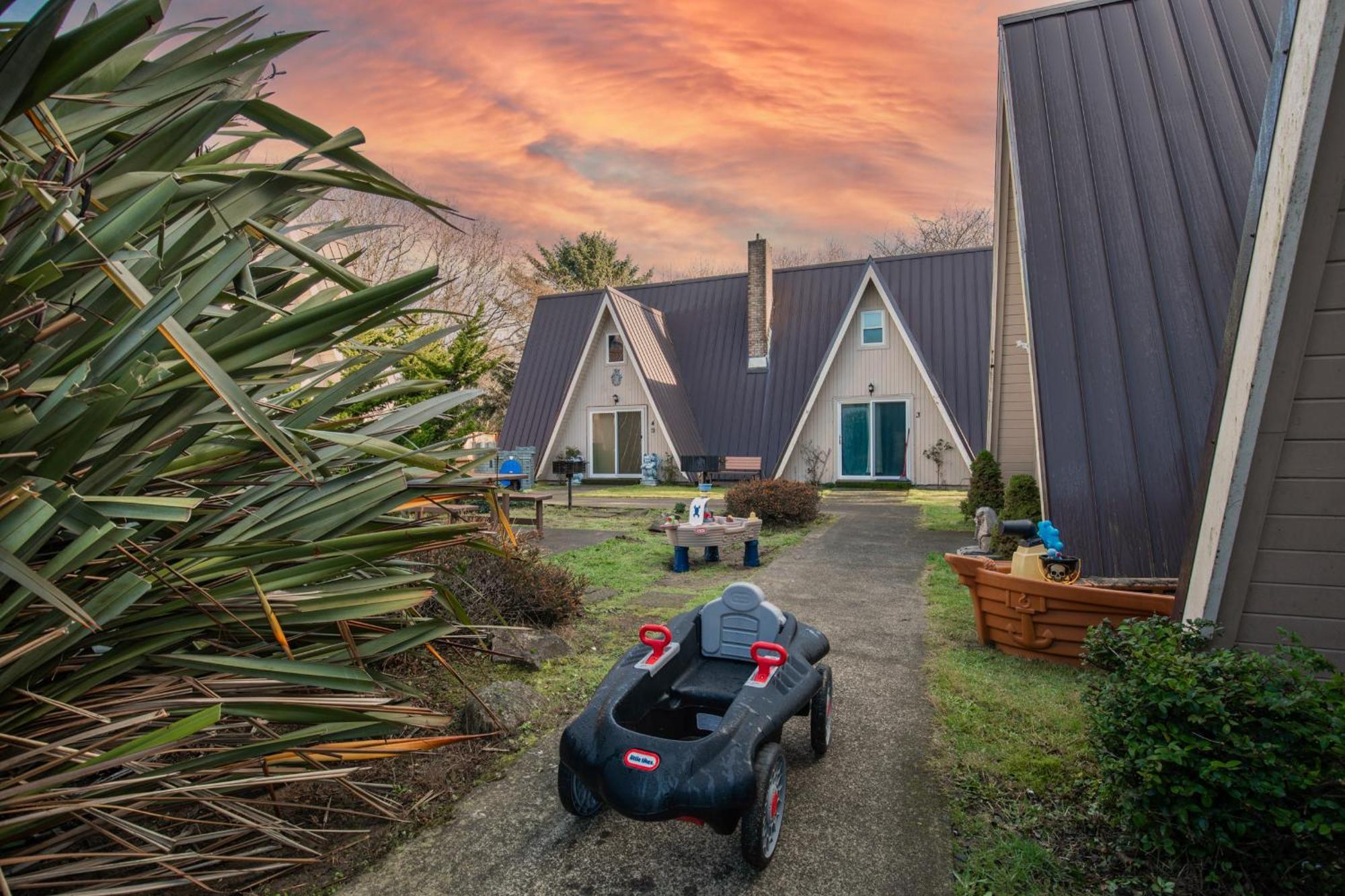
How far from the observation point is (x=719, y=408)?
21.5 m

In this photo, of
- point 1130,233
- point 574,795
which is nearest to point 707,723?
point 574,795

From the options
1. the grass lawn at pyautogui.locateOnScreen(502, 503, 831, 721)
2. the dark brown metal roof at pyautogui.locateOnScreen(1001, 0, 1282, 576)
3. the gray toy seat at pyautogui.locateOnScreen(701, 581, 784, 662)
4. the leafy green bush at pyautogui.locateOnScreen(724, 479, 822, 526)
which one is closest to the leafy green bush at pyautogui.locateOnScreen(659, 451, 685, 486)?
the grass lawn at pyautogui.locateOnScreen(502, 503, 831, 721)

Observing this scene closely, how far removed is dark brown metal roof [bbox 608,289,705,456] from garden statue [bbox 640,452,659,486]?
1.22m

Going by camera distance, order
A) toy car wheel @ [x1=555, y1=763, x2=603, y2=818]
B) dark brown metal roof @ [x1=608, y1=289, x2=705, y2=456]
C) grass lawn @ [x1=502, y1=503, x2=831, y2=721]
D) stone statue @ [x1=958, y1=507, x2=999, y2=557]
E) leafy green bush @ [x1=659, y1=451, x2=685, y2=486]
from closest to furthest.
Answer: toy car wheel @ [x1=555, y1=763, x2=603, y2=818]
grass lawn @ [x1=502, y1=503, x2=831, y2=721]
stone statue @ [x1=958, y1=507, x2=999, y2=557]
dark brown metal roof @ [x1=608, y1=289, x2=705, y2=456]
leafy green bush @ [x1=659, y1=451, x2=685, y2=486]

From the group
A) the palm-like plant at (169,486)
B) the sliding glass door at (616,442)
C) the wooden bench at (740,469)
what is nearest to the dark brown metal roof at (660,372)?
the sliding glass door at (616,442)

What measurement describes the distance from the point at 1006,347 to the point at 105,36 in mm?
10374

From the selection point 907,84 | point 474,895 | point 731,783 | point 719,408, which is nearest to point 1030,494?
point 907,84

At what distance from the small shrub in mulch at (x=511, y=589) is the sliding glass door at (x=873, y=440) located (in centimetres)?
1533

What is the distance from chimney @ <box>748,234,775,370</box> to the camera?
21312 mm

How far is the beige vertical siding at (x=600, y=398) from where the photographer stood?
854 inches

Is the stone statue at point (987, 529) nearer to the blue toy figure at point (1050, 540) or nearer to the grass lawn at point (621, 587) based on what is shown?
the grass lawn at point (621, 587)

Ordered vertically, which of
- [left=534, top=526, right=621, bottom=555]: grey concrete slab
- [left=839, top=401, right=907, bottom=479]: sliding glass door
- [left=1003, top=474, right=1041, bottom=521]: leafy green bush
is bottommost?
[left=534, top=526, right=621, bottom=555]: grey concrete slab

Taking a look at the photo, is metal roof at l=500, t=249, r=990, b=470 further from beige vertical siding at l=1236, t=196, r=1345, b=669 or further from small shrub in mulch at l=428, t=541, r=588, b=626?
beige vertical siding at l=1236, t=196, r=1345, b=669

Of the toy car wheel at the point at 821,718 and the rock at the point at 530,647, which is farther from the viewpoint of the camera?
the rock at the point at 530,647
